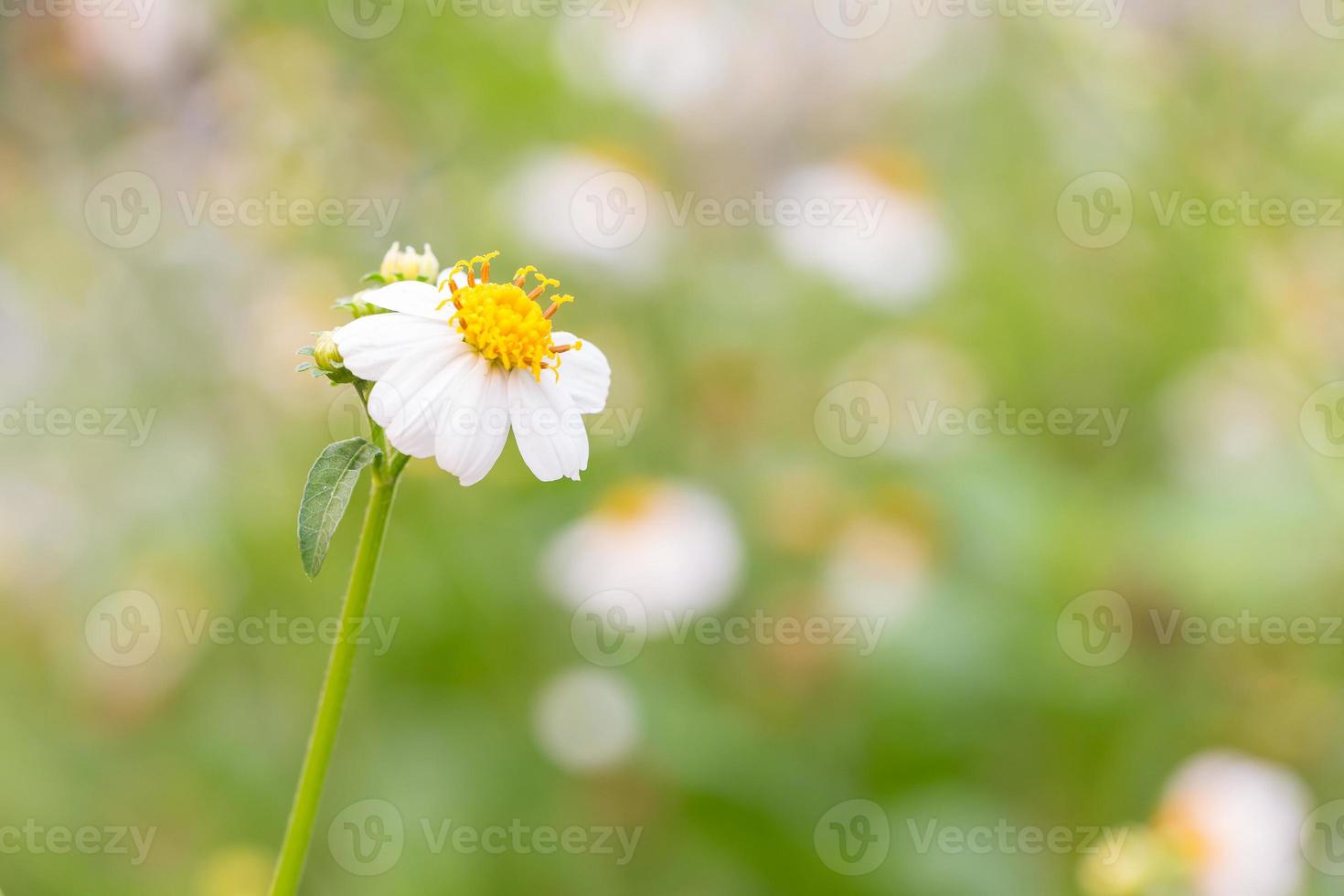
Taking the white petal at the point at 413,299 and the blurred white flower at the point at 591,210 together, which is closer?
the white petal at the point at 413,299

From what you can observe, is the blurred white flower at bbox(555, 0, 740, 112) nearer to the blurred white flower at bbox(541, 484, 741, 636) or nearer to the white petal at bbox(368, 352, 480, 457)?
the blurred white flower at bbox(541, 484, 741, 636)

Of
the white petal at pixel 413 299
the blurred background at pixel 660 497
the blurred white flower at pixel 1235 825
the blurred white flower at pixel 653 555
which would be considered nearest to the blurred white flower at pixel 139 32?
the blurred background at pixel 660 497

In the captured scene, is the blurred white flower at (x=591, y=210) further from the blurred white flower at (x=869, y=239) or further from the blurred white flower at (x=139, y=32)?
the blurred white flower at (x=139, y=32)

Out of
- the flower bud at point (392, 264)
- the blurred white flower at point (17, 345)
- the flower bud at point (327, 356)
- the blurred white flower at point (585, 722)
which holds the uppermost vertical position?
the blurred white flower at point (17, 345)

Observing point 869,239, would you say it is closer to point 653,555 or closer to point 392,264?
point 653,555

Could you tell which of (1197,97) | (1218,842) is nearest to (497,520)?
(1218,842)

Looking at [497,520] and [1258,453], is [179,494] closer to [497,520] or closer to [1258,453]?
[497,520]

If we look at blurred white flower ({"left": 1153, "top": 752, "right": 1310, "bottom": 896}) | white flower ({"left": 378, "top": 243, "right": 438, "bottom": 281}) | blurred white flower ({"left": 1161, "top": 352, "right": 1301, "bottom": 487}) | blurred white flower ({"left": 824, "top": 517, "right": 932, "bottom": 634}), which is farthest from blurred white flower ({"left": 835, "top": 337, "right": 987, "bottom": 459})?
white flower ({"left": 378, "top": 243, "right": 438, "bottom": 281})
